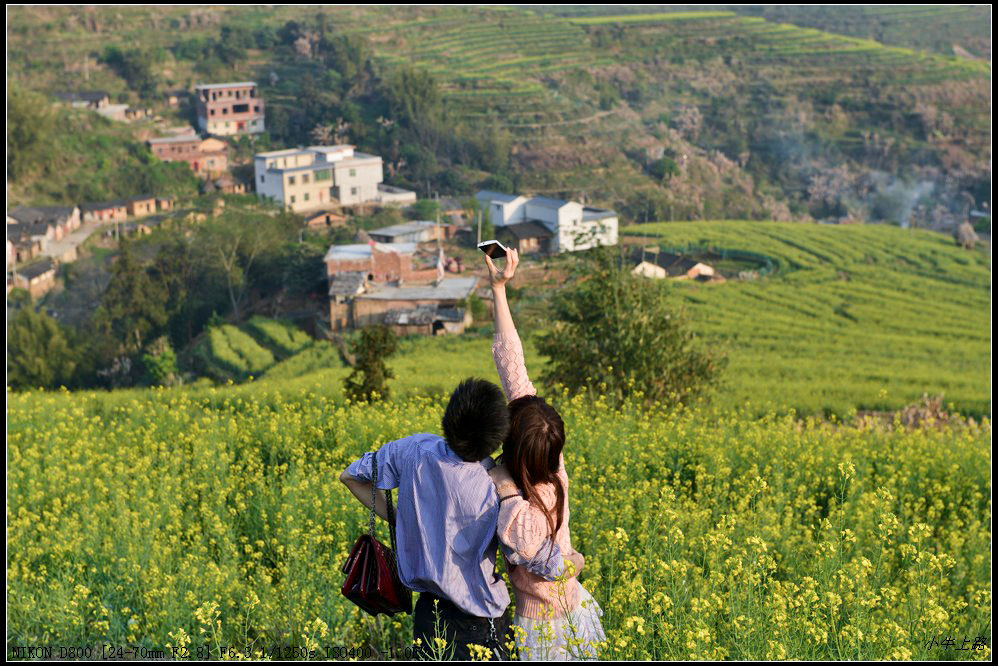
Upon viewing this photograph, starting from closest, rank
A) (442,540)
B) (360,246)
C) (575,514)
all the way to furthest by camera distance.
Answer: (442,540) → (575,514) → (360,246)

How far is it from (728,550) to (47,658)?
145 inches

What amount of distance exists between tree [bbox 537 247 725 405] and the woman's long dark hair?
7.79 meters

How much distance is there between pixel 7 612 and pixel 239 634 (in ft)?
4.49

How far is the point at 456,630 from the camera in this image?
426 centimetres

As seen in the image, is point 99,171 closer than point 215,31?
Yes

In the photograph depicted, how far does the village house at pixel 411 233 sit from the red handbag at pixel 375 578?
42.9 m

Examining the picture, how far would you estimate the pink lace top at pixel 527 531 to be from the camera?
13.4 feet

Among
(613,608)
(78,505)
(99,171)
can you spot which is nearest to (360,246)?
(99,171)

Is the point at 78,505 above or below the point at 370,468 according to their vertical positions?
below

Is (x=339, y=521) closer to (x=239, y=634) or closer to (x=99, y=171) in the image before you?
(x=239, y=634)

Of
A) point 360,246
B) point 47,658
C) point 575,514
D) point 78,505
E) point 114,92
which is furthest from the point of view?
point 114,92

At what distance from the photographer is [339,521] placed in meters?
6.43

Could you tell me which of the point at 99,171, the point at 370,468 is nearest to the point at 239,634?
the point at 370,468

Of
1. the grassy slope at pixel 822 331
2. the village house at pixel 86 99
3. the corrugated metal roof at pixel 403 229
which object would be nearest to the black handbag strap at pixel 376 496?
the grassy slope at pixel 822 331
